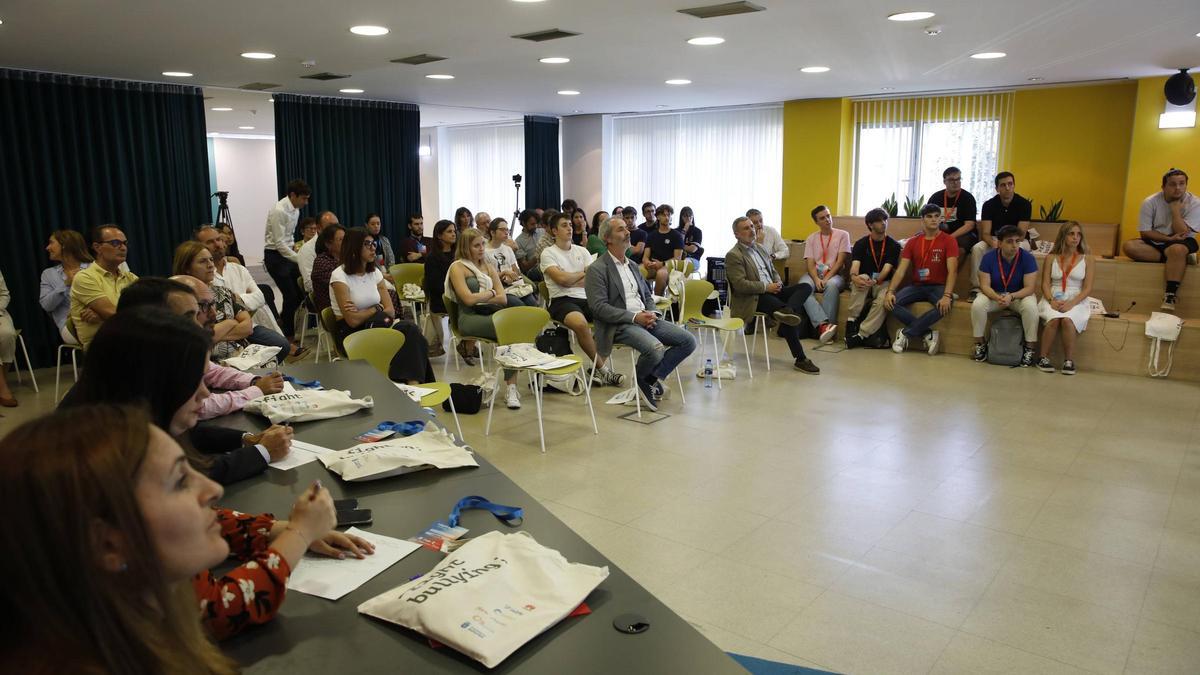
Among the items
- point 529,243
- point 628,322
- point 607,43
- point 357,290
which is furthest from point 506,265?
point 607,43

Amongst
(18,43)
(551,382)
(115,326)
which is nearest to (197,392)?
(115,326)

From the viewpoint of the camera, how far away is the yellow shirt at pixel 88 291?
17.7 ft

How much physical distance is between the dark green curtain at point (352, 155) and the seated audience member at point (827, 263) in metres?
5.31

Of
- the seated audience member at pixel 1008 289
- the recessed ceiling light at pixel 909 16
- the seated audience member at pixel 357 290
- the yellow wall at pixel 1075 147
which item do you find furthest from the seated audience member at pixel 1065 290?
the seated audience member at pixel 357 290

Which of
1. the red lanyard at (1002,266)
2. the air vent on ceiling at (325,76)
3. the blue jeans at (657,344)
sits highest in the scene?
the air vent on ceiling at (325,76)

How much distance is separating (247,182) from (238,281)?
1406cm

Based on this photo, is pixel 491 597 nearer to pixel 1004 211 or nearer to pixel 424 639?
pixel 424 639

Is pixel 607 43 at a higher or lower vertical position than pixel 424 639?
higher

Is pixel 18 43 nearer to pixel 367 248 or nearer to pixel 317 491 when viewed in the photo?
pixel 367 248

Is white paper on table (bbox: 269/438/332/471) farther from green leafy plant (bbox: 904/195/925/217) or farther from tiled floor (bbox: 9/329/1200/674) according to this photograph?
green leafy plant (bbox: 904/195/925/217)

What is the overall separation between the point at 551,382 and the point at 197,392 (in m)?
4.63

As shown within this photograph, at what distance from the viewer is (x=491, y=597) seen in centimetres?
163

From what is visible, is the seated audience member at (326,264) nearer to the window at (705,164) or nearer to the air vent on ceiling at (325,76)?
the air vent on ceiling at (325,76)

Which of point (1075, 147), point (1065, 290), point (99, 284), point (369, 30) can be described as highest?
point (369, 30)
